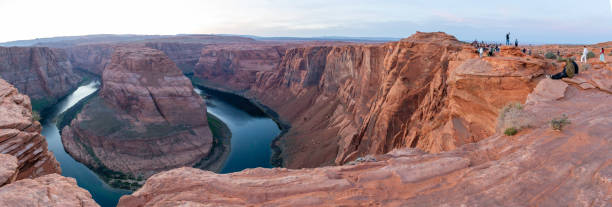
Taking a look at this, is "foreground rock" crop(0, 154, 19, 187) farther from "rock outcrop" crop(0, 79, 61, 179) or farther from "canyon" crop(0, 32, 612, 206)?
"rock outcrop" crop(0, 79, 61, 179)

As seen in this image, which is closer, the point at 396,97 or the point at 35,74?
the point at 396,97

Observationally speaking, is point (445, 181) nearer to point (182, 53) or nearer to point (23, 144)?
point (23, 144)

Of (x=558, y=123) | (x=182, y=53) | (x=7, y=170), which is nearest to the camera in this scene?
(x=7, y=170)

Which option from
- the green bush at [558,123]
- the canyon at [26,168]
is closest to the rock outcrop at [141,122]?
the canyon at [26,168]

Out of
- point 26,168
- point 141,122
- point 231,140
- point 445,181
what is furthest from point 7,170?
point 231,140

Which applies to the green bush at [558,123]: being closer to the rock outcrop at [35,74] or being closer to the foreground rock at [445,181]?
the foreground rock at [445,181]

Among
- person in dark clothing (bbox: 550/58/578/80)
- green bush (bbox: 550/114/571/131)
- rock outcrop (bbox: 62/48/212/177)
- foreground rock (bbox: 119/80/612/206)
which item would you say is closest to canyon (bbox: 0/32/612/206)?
foreground rock (bbox: 119/80/612/206)
